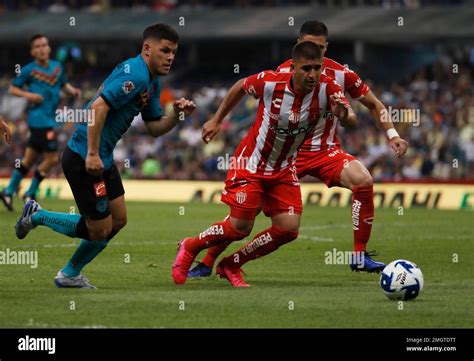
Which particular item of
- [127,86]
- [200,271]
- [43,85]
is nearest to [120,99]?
[127,86]

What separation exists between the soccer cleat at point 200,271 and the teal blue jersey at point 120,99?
5.53 feet

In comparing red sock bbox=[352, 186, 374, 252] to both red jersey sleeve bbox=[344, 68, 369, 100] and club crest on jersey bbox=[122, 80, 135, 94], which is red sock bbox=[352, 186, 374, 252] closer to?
red jersey sleeve bbox=[344, 68, 369, 100]

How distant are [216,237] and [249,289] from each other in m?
0.59

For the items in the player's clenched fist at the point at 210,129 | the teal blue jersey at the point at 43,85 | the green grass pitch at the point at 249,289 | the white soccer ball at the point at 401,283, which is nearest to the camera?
the green grass pitch at the point at 249,289

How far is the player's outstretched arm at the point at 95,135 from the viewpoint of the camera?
10.5 m

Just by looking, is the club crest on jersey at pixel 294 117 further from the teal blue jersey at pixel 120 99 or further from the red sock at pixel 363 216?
the red sock at pixel 363 216

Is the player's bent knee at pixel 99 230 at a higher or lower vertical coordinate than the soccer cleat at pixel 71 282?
higher

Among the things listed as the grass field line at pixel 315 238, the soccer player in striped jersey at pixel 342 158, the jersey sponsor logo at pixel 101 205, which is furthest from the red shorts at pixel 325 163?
the grass field line at pixel 315 238

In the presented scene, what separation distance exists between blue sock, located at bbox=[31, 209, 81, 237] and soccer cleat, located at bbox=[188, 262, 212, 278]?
1.49m

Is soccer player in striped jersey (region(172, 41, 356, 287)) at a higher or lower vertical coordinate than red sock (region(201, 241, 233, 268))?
higher

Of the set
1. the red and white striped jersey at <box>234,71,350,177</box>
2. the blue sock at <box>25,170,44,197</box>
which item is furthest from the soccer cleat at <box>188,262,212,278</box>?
the blue sock at <box>25,170,44,197</box>

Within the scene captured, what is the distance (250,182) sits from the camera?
1175 centimetres

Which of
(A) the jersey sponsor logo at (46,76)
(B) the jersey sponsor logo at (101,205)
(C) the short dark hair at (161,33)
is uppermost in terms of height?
(A) the jersey sponsor logo at (46,76)

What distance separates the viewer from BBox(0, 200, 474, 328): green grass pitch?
9.55 meters
